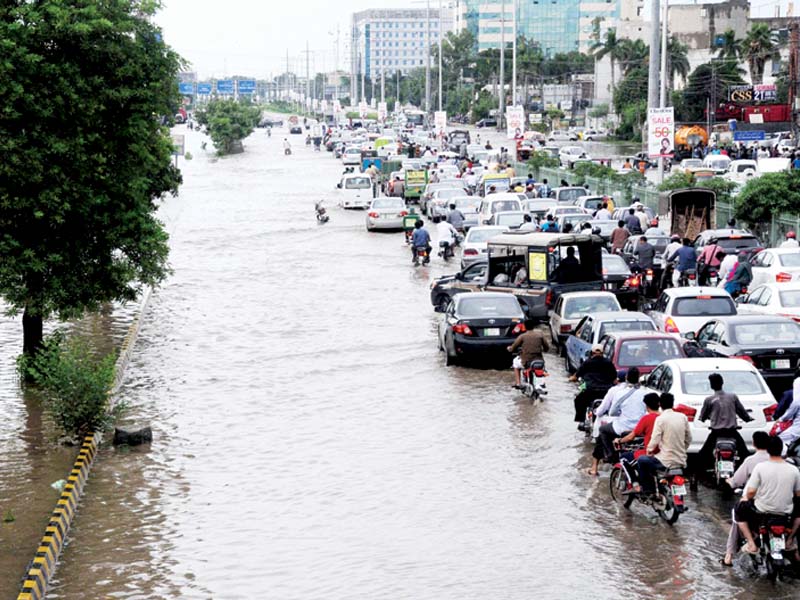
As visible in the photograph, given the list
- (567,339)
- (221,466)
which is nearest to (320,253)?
(567,339)

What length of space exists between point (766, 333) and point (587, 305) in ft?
18.1

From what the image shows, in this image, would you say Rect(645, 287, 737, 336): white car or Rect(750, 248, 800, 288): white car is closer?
Rect(645, 287, 737, 336): white car

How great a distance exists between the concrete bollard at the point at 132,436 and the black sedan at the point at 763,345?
8.02 m

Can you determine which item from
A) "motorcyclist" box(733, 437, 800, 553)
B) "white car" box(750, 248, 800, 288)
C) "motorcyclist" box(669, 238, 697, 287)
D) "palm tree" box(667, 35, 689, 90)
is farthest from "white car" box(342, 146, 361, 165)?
"motorcyclist" box(733, 437, 800, 553)

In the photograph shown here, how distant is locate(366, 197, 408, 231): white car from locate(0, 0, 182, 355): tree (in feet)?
90.7

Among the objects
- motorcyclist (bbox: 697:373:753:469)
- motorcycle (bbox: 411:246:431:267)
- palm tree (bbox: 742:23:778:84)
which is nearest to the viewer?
motorcyclist (bbox: 697:373:753:469)

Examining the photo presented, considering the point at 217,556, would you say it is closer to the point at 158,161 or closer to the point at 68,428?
the point at 68,428

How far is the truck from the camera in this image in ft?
125

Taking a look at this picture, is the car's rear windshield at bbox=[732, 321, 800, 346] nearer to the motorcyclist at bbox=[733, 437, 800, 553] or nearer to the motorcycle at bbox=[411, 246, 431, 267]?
the motorcyclist at bbox=[733, 437, 800, 553]

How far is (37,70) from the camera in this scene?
20891 millimetres

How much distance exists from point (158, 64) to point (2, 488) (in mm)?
7918

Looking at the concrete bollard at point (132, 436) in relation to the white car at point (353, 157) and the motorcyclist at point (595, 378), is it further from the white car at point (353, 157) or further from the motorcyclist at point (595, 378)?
the white car at point (353, 157)

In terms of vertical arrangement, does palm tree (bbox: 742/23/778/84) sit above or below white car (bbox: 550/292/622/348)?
above

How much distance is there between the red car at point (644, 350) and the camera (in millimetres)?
19609
